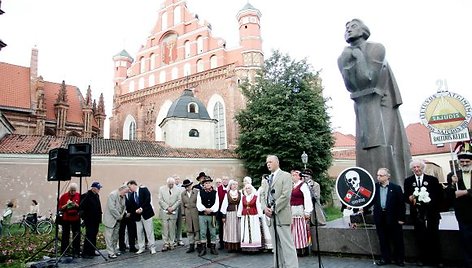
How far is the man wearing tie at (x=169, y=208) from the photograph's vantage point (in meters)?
9.38

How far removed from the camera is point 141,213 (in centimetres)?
896

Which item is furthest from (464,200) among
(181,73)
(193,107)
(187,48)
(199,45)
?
(187,48)

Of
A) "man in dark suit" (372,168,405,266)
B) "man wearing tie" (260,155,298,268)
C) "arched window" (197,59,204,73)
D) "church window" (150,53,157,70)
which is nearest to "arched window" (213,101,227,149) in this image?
"arched window" (197,59,204,73)

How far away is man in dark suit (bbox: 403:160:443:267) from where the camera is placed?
539 cm

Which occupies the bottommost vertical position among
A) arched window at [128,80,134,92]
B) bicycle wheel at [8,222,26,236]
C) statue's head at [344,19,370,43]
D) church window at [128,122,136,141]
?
bicycle wheel at [8,222,26,236]

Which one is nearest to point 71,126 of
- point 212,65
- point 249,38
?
point 212,65

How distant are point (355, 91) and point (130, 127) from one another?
3864 centimetres

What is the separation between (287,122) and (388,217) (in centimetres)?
1706

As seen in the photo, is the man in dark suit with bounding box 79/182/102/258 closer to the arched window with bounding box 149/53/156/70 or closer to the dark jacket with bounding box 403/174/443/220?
the dark jacket with bounding box 403/174/443/220

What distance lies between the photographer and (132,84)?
145 feet

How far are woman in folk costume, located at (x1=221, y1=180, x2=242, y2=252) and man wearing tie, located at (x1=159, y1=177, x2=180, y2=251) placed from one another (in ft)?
5.46

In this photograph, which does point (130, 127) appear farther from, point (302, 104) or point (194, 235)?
point (194, 235)

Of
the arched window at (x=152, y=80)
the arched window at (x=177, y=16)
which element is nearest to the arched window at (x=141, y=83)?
the arched window at (x=152, y=80)

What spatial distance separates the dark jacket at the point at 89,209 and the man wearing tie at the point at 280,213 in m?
5.18
